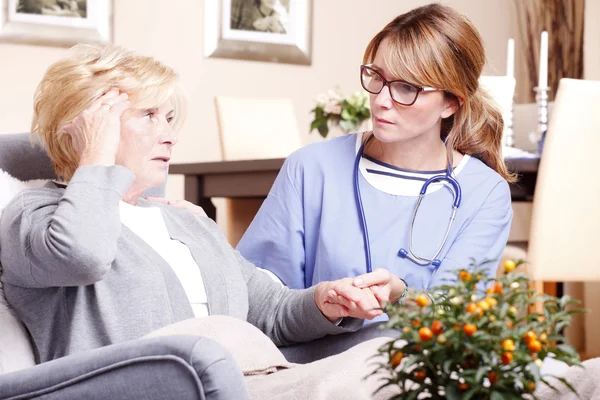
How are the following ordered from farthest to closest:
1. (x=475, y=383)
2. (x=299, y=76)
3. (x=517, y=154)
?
(x=299, y=76) < (x=517, y=154) < (x=475, y=383)

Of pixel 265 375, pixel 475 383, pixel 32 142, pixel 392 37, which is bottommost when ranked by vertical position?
pixel 265 375

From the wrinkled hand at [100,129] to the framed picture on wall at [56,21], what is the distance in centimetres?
311

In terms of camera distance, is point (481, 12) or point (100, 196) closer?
point (100, 196)

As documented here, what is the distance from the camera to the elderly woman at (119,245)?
1.37 meters

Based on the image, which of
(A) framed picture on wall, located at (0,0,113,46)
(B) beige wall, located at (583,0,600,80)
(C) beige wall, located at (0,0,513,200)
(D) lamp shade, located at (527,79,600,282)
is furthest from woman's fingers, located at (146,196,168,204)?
(B) beige wall, located at (583,0,600,80)

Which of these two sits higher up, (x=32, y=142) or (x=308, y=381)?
(x=32, y=142)

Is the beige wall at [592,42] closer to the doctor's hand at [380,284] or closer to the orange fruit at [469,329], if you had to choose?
the doctor's hand at [380,284]

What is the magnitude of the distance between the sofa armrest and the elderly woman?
239 millimetres

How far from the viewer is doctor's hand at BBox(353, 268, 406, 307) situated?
158 centimetres

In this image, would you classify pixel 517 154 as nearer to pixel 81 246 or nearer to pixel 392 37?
pixel 392 37

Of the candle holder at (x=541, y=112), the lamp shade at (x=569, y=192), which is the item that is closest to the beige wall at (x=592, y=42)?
the candle holder at (x=541, y=112)

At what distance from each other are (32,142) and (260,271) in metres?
0.52

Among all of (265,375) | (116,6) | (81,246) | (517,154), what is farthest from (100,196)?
(116,6)

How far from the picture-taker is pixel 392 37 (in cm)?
190
